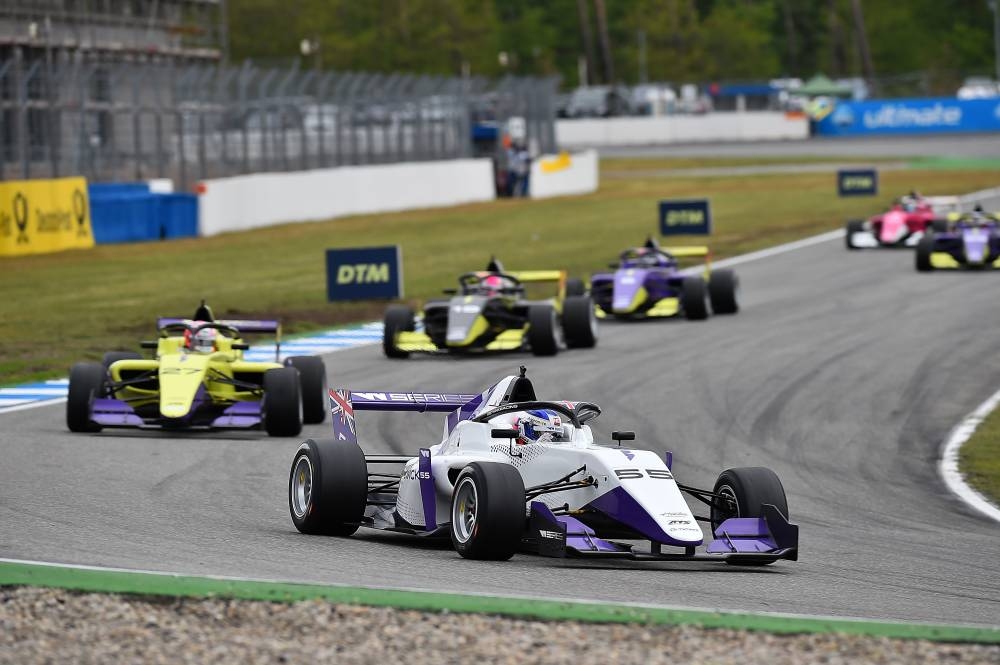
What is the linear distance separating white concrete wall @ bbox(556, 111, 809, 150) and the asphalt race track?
6812cm

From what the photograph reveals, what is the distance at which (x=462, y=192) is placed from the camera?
5750cm

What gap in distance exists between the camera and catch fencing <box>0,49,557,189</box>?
38.5m

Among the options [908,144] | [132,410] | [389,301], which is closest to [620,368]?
[132,410]

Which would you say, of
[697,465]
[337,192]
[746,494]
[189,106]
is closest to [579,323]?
[697,465]

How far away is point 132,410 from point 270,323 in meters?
1.80

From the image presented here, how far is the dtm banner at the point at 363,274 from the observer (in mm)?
29875

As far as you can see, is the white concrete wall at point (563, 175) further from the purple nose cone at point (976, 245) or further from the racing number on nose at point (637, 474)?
the racing number on nose at point (637, 474)

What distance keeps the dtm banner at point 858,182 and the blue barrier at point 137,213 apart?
72.3ft

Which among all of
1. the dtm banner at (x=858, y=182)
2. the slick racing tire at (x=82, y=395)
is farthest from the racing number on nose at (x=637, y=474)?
the dtm banner at (x=858, y=182)

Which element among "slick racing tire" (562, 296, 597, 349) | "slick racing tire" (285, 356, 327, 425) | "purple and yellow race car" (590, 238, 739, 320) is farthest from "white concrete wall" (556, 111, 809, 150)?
"slick racing tire" (285, 356, 327, 425)

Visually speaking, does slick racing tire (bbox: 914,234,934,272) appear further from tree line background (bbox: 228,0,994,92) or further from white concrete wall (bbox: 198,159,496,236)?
tree line background (bbox: 228,0,994,92)

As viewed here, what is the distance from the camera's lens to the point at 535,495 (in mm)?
10672

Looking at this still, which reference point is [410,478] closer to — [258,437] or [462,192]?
[258,437]

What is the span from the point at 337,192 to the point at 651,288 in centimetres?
2495
